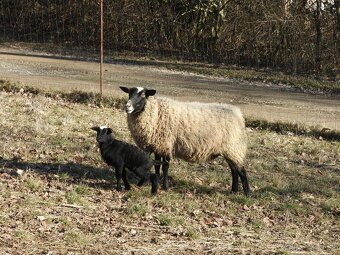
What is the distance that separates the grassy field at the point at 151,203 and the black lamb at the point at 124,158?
0.87ft

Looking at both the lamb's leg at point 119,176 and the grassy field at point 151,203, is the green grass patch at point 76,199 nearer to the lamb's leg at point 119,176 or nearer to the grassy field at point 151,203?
the grassy field at point 151,203

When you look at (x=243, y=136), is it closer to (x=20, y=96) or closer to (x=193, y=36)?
(x=20, y=96)

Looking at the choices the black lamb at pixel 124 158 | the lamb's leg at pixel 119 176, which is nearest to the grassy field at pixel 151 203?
the lamb's leg at pixel 119 176

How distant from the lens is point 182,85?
23234 mm

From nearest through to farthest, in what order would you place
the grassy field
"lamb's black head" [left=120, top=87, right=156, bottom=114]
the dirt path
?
1. the grassy field
2. "lamb's black head" [left=120, top=87, right=156, bottom=114]
3. the dirt path

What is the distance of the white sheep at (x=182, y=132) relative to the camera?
31.8 feet

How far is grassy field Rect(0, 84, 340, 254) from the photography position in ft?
23.8

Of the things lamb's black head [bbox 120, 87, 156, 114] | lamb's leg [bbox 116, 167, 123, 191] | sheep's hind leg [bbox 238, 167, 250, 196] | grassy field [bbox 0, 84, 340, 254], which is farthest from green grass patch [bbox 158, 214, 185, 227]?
lamb's black head [bbox 120, 87, 156, 114]

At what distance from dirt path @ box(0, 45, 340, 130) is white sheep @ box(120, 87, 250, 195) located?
23.6ft

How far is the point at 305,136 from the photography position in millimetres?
15586

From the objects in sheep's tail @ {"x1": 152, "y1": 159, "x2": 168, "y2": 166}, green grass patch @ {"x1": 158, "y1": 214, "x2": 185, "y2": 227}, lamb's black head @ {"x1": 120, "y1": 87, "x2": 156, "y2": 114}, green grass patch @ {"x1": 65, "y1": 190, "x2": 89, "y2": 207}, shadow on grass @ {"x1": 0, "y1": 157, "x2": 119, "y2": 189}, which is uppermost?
lamb's black head @ {"x1": 120, "y1": 87, "x2": 156, "y2": 114}

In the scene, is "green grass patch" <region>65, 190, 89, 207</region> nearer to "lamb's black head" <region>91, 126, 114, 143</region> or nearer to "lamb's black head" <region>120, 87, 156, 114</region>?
"lamb's black head" <region>91, 126, 114, 143</region>

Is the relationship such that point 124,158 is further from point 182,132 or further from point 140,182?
point 182,132

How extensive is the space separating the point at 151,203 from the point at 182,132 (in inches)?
62.8
